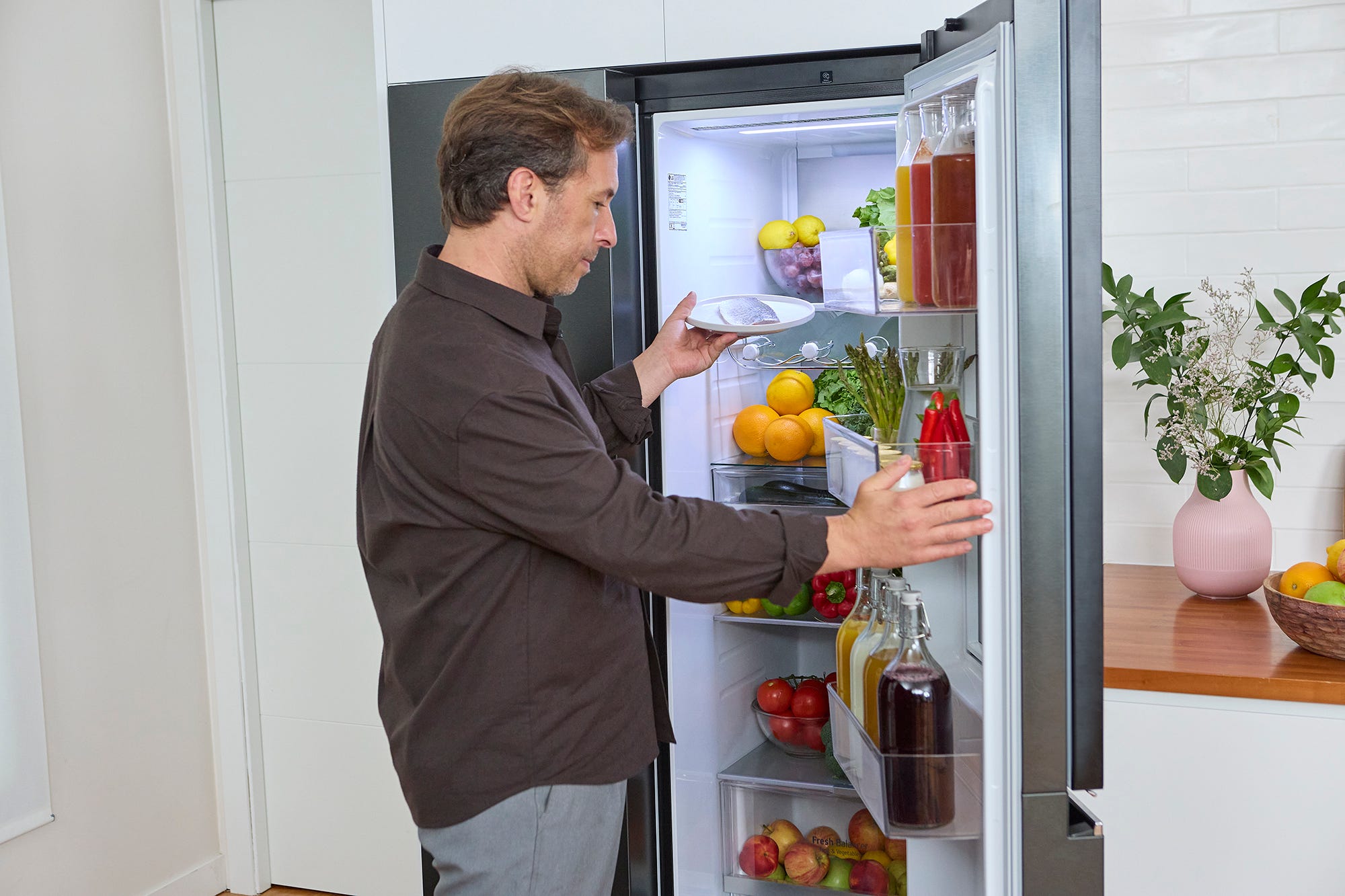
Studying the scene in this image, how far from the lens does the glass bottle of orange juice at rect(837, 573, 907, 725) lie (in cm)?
152

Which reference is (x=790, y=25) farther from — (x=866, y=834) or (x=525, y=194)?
(x=866, y=834)

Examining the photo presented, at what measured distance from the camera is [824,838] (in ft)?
7.02

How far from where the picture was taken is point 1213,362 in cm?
196

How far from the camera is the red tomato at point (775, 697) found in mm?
2186

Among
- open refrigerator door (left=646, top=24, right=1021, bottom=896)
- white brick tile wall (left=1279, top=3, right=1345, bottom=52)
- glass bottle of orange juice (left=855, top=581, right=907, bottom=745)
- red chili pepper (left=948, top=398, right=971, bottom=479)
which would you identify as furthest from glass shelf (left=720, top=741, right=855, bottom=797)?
white brick tile wall (left=1279, top=3, right=1345, bottom=52)

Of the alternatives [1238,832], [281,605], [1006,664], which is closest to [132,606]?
[281,605]

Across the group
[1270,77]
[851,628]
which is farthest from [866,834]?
[1270,77]

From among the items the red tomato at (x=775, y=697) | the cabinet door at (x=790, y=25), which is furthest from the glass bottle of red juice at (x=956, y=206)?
the red tomato at (x=775, y=697)

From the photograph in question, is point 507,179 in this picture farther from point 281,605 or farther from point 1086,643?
point 281,605

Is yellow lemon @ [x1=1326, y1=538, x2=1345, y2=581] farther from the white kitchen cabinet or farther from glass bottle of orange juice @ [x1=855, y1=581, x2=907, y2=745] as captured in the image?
glass bottle of orange juice @ [x1=855, y1=581, x2=907, y2=745]

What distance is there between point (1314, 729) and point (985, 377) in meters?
0.86

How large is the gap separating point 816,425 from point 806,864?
0.83 meters

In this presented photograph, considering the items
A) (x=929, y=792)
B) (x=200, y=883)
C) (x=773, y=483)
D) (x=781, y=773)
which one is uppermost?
(x=773, y=483)

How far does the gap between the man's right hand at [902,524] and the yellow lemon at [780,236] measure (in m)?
0.93
